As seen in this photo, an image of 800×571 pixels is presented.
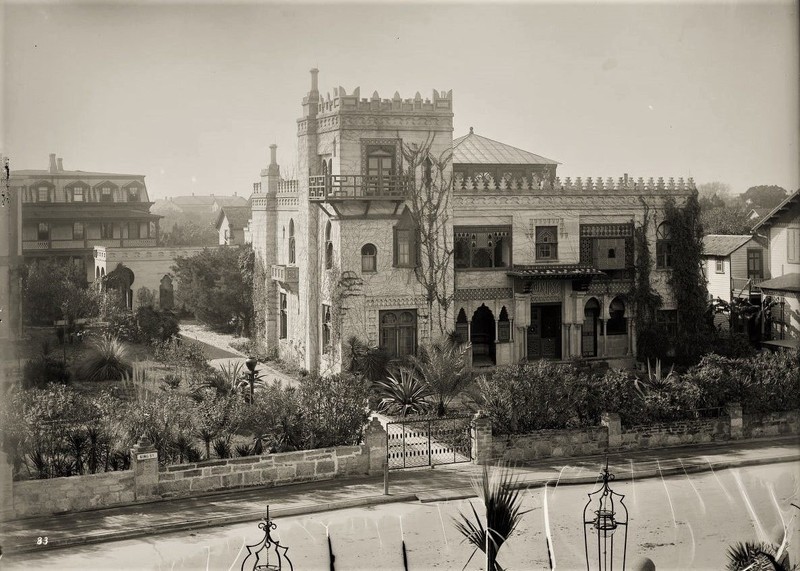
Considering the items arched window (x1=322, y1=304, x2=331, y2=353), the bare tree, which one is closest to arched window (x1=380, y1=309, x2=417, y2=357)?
the bare tree

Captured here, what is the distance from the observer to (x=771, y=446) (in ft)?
80.4

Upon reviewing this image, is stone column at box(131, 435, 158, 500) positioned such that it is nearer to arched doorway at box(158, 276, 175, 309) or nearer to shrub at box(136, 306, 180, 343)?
shrub at box(136, 306, 180, 343)

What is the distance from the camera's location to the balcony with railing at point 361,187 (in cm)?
3064

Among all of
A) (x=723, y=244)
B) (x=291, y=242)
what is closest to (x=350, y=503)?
(x=291, y=242)

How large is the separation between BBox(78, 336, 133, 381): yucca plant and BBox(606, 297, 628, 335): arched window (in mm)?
17037

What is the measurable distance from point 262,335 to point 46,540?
20942 millimetres

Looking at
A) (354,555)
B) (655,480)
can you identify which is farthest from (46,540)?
(655,480)

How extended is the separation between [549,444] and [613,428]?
1.75 m

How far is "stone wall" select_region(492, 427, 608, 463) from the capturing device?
2264 centimetres

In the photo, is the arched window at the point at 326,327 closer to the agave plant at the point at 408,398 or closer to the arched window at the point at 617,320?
the agave plant at the point at 408,398

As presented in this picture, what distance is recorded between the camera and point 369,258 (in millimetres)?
31359

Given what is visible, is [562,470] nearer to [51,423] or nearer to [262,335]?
[51,423]

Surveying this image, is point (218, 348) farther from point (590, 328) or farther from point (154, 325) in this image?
point (590, 328)

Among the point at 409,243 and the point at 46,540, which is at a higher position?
the point at 409,243
